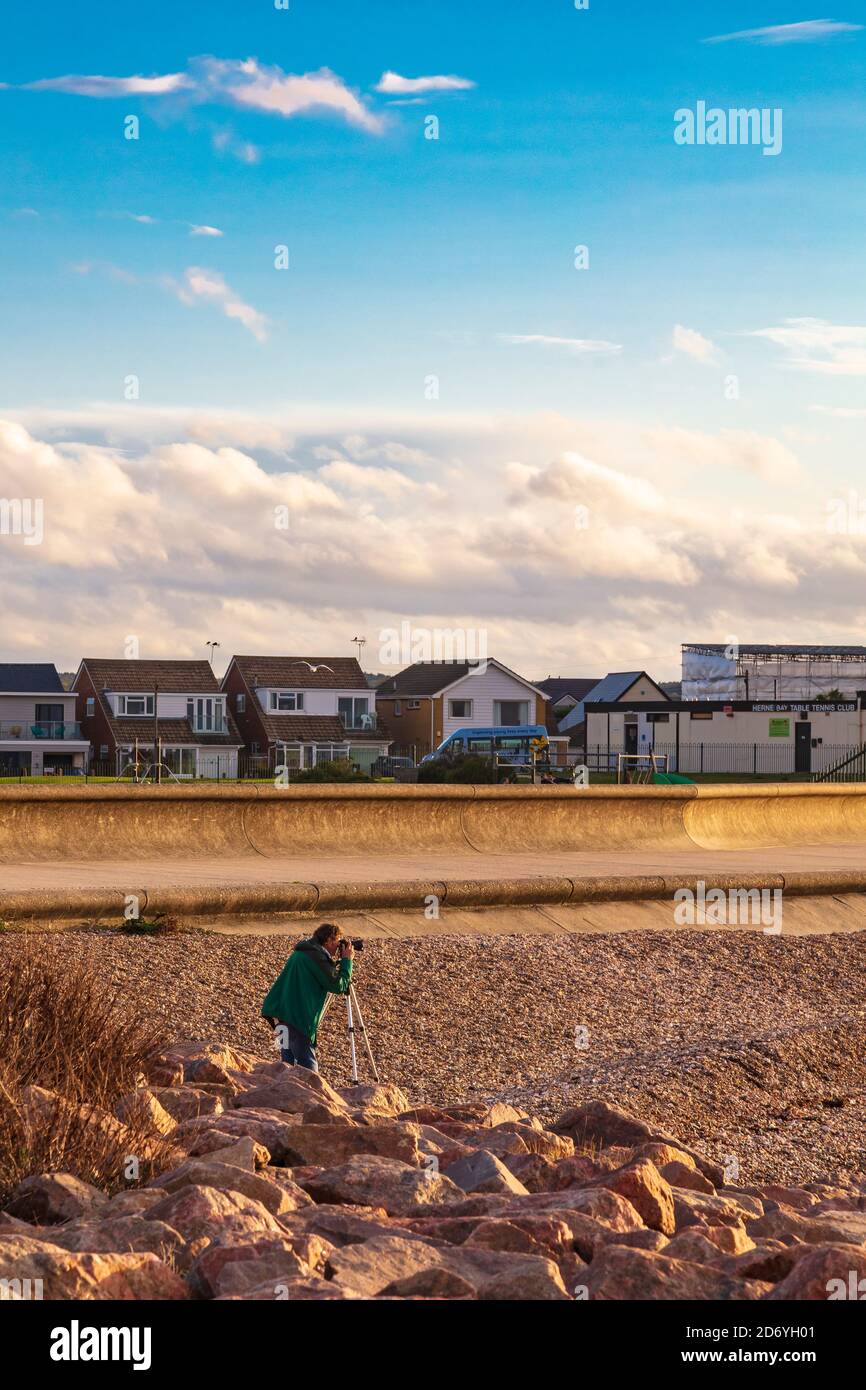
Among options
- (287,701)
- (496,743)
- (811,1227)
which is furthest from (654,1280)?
(287,701)

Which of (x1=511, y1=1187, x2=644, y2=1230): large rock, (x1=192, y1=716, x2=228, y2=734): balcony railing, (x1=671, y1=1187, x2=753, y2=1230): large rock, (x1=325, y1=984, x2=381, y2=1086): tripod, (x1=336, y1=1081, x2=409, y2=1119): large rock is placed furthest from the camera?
(x1=192, y1=716, x2=228, y2=734): balcony railing

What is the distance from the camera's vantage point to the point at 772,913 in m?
15.2

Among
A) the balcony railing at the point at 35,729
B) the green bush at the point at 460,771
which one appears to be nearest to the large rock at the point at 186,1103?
the green bush at the point at 460,771

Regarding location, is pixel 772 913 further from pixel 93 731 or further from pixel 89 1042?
pixel 93 731

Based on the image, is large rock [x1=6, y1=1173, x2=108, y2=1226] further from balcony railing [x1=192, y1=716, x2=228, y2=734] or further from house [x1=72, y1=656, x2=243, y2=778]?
balcony railing [x1=192, y1=716, x2=228, y2=734]

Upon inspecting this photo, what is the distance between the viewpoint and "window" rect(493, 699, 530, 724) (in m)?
82.9

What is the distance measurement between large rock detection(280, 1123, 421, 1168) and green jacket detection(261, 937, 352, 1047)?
8.06ft

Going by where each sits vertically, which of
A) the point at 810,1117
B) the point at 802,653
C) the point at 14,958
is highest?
the point at 802,653

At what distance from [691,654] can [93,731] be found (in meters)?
38.3

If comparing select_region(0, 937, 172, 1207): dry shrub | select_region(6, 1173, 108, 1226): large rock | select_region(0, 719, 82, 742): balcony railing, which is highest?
select_region(0, 719, 82, 742): balcony railing

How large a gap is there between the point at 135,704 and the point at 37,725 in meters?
5.00

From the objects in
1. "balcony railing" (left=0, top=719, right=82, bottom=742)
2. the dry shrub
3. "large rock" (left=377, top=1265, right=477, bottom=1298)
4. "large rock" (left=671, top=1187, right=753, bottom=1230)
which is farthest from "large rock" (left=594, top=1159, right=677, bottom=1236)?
"balcony railing" (left=0, top=719, right=82, bottom=742)

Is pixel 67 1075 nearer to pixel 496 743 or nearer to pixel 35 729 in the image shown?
pixel 496 743
